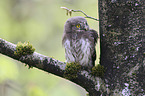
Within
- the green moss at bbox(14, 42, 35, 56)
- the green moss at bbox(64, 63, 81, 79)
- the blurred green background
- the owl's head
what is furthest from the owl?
the blurred green background

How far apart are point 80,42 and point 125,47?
3.01 feet

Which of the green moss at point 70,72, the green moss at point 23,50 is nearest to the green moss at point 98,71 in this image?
the green moss at point 70,72

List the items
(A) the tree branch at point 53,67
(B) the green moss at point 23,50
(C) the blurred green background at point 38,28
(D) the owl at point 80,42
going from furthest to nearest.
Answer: (C) the blurred green background at point 38,28 → (D) the owl at point 80,42 → (B) the green moss at point 23,50 → (A) the tree branch at point 53,67

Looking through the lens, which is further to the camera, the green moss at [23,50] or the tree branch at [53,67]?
the green moss at [23,50]

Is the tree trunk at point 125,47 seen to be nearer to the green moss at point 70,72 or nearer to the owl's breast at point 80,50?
the green moss at point 70,72

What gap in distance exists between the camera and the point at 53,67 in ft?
Answer: 8.05

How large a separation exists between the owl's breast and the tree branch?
0.64 m

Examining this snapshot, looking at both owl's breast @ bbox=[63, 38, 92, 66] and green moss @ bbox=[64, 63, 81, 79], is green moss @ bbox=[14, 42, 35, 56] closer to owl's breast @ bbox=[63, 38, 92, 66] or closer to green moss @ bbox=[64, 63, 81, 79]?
green moss @ bbox=[64, 63, 81, 79]

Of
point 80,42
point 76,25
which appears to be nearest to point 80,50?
point 80,42

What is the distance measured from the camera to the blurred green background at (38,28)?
6160 millimetres

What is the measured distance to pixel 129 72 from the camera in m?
2.28

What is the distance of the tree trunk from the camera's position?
226 centimetres

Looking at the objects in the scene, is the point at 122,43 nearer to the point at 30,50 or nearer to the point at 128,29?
the point at 128,29

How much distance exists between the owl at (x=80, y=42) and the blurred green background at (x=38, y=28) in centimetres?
289
